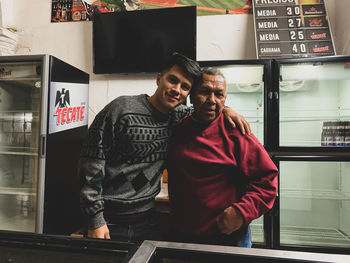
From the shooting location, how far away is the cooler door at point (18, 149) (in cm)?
238

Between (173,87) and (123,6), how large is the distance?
7.45 feet

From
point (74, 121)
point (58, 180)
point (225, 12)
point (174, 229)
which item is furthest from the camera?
point (225, 12)

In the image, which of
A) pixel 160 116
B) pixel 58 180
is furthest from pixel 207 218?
pixel 58 180

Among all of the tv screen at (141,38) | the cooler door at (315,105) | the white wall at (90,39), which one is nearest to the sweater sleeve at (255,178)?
the cooler door at (315,105)

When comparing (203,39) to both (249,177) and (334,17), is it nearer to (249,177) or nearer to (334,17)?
(334,17)

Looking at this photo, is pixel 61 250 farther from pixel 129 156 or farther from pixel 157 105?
pixel 157 105

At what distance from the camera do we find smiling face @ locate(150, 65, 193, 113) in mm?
1142

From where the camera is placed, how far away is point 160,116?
→ 1.22 meters

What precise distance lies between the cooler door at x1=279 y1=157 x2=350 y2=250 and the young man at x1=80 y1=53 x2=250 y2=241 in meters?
1.82

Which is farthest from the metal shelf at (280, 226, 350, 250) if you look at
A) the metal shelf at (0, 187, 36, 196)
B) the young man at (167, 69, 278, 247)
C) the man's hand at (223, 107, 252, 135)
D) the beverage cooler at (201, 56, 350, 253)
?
the metal shelf at (0, 187, 36, 196)

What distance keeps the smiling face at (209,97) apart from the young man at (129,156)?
66 millimetres

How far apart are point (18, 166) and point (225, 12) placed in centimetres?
300

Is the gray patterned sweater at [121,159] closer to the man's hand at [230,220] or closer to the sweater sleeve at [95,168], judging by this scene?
the sweater sleeve at [95,168]

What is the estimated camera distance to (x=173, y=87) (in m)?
1.14
